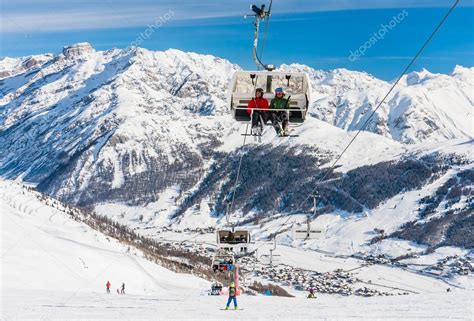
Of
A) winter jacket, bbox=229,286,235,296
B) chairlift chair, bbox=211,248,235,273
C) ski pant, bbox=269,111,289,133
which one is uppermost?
ski pant, bbox=269,111,289,133

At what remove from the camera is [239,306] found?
1753 inches

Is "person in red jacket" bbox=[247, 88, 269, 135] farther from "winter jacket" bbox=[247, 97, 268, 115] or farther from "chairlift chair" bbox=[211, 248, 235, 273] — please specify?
"chairlift chair" bbox=[211, 248, 235, 273]

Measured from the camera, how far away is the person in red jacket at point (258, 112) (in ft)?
100

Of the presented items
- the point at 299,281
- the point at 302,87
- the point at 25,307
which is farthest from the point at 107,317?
the point at 299,281

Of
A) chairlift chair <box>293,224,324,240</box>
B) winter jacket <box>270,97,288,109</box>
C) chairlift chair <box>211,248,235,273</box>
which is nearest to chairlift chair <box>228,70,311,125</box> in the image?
winter jacket <box>270,97,288,109</box>

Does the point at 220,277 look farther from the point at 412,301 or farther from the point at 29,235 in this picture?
the point at 412,301

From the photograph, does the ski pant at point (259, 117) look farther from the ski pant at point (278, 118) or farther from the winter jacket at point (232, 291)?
the winter jacket at point (232, 291)

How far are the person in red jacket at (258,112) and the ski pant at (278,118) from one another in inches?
12.7

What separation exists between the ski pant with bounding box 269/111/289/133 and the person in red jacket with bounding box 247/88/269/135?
1.05 feet

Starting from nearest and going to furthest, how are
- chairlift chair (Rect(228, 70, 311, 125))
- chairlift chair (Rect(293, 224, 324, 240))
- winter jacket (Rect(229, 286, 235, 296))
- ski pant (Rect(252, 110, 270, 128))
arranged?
chairlift chair (Rect(228, 70, 311, 125)) → ski pant (Rect(252, 110, 270, 128)) → winter jacket (Rect(229, 286, 235, 296)) → chairlift chair (Rect(293, 224, 324, 240))

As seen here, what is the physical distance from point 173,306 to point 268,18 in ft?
84.1

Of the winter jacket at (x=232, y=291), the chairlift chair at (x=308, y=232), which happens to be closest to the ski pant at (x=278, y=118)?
the winter jacket at (x=232, y=291)

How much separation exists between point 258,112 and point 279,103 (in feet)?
4.00

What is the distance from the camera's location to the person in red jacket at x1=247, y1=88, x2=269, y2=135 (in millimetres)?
30516
